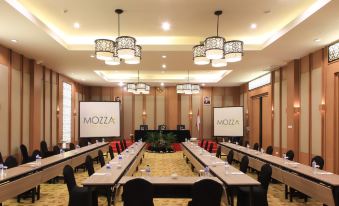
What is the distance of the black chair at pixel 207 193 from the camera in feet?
13.3

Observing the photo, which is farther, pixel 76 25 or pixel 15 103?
pixel 15 103

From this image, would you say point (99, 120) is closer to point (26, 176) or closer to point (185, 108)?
point (185, 108)

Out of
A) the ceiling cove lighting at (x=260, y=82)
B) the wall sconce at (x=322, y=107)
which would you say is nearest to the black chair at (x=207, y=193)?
the wall sconce at (x=322, y=107)

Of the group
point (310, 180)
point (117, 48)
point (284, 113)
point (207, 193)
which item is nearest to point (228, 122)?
point (284, 113)

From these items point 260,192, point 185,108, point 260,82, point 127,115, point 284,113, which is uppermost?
point 260,82

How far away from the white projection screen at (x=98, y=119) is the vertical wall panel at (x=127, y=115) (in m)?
3.05

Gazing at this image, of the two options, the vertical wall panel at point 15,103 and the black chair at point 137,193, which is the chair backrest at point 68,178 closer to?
the black chair at point 137,193

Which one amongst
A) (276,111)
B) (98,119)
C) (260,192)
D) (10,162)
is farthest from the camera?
(98,119)

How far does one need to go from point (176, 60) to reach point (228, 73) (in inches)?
152

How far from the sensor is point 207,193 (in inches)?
161

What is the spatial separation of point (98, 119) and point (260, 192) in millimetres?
11105

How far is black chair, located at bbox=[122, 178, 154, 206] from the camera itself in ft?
13.5

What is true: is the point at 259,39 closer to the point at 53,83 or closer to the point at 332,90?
the point at 332,90

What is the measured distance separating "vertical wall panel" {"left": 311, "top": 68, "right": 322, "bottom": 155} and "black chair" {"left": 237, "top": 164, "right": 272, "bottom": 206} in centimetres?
429
